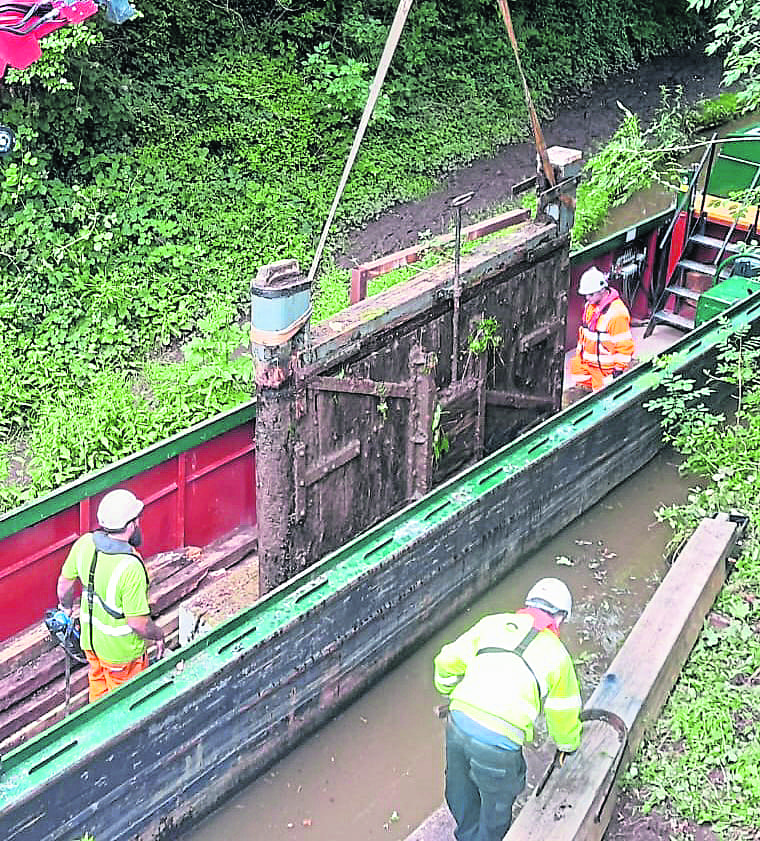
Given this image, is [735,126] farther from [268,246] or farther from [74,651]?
[74,651]

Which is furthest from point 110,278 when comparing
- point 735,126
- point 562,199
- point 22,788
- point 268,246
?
point 735,126

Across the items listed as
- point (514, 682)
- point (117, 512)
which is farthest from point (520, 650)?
point (117, 512)

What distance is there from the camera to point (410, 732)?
6.45 m

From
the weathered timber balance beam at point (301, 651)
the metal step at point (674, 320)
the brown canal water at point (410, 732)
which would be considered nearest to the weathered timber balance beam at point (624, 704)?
the brown canal water at point (410, 732)

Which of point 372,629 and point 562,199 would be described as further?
point 562,199

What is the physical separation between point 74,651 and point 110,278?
488cm

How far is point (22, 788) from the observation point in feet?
15.3

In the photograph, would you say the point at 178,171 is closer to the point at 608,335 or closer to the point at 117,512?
the point at 608,335

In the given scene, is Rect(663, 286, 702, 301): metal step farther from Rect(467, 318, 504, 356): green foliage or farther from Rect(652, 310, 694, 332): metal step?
Rect(467, 318, 504, 356): green foliage

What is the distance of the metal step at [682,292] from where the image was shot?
10.4 metres

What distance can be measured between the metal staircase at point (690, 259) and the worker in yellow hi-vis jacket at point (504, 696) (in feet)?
20.7

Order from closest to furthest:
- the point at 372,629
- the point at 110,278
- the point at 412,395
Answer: the point at 372,629
the point at 412,395
the point at 110,278

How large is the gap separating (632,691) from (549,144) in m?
11.6

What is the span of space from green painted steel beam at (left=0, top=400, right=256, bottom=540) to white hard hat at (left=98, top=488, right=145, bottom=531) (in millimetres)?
708
